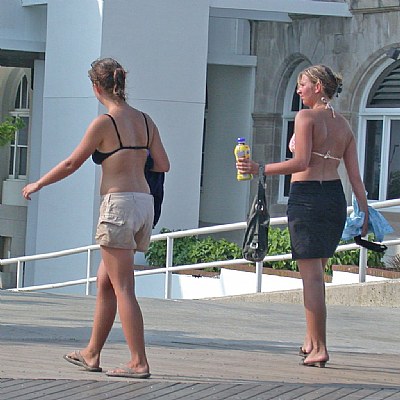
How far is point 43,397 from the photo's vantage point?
6570 millimetres

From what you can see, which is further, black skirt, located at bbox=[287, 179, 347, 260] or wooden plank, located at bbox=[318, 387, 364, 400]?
black skirt, located at bbox=[287, 179, 347, 260]

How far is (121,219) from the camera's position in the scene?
7.20 metres

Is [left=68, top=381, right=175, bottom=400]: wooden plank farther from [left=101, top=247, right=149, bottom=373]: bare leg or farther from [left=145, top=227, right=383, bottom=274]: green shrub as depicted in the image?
[left=145, top=227, right=383, bottom=274]: green shrub

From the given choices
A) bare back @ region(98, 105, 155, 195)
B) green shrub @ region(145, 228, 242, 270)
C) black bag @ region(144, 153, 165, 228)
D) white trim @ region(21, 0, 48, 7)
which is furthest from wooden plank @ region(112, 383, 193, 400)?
white trim @ region(21, 0, 48, 7)

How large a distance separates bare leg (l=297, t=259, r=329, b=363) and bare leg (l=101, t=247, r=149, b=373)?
1.28 meters

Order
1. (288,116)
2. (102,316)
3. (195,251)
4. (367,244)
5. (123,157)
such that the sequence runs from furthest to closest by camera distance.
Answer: (288,116), (195,251), (367,244), (102,316), (123,157)

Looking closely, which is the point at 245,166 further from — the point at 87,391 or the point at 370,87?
the point at 370,87

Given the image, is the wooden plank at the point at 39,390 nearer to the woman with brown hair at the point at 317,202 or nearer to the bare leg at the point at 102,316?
the bare leg at the point at 102,316

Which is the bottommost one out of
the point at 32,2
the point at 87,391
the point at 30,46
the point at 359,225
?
the point at 87,391

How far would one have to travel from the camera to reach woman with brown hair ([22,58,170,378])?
283 inches

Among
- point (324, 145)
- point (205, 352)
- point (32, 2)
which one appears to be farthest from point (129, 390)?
point (32, 2)

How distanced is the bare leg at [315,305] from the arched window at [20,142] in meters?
18.7

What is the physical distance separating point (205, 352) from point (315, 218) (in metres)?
1.28

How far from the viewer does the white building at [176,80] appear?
64.7 ft
